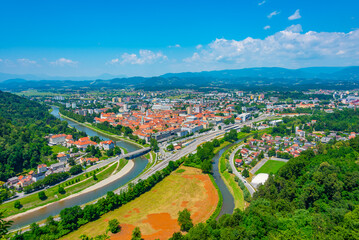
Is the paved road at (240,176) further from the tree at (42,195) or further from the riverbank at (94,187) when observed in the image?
the tree at (42,195)

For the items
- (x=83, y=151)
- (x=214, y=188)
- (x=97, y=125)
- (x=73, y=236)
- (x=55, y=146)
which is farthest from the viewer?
(x=97, y=125)

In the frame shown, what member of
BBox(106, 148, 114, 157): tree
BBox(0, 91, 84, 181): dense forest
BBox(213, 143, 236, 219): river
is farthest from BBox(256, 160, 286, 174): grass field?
BBox(0, 91, 84, 181): dense forest

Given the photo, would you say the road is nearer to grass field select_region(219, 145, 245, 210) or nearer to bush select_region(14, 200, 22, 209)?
grass field select_region(219, 145, 245, 210)

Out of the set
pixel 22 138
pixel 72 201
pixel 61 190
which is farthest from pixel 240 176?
pixel 22 138

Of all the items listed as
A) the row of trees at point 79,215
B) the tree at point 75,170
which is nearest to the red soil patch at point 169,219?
the row of trees at point 79,215

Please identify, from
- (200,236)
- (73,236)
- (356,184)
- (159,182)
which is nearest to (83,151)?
(159,182)

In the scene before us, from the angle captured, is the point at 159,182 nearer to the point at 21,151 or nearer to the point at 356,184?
the point at 356,184
